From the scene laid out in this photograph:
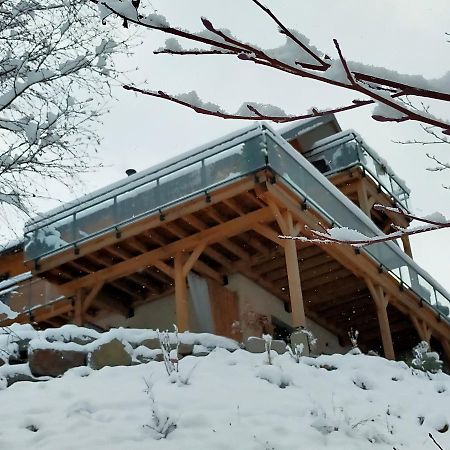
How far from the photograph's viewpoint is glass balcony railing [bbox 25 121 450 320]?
44.0 ft

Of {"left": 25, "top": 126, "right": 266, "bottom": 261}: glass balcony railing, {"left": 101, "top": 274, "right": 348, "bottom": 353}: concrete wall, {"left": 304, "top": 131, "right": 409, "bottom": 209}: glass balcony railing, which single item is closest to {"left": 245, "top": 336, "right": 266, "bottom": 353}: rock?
{"left": 25, "top": 126, "right": 266, "bottom": 261}: glass balcony railing

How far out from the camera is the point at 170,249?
14617 mm

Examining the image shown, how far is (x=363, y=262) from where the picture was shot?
603 inches

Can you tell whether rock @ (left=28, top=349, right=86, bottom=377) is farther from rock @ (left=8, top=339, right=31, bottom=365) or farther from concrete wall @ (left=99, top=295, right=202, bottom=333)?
concrete wall @ (left=99, top=295, right=202, bottom=333)

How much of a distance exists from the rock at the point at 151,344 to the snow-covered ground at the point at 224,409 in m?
0.80

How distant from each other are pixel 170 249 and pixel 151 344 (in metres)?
4.28

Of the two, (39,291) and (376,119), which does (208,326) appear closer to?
(39,291)

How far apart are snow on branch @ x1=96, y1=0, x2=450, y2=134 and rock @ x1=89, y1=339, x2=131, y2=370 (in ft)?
26.6

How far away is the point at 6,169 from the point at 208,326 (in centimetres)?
865

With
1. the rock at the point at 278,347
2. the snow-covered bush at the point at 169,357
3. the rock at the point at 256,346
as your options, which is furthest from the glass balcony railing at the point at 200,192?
the snow-covered bush at the point at 169,357

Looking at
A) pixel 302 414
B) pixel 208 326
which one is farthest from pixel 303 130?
pixel 302 414

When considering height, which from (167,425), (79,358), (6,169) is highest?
(6,169)

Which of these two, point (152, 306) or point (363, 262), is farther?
point (152, 306)

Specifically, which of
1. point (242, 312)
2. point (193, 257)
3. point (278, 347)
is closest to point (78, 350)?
point (278, 347)
